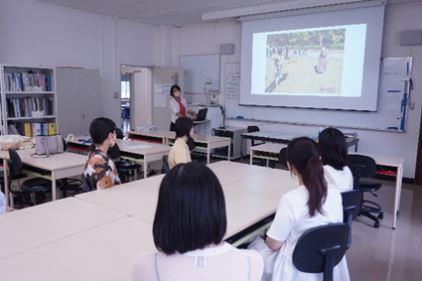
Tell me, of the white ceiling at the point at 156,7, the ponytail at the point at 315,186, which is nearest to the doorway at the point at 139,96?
the white ceiling at the point at 156,7

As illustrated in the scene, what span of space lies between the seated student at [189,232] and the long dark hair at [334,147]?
5.64 ft

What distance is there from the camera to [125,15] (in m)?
7.05

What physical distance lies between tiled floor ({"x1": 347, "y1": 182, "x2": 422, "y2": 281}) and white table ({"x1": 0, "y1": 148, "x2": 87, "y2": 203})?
2731mm

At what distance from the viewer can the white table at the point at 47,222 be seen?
1571 millimetres

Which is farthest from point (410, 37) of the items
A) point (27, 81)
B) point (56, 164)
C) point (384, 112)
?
point (27, 81)

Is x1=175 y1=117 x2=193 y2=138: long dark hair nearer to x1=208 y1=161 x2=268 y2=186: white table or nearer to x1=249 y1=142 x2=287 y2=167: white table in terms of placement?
x1=208 y1=161 x2=268 y2=186: white table

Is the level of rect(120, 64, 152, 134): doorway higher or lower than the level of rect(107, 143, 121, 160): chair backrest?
higher

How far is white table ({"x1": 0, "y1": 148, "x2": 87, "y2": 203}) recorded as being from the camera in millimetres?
3305

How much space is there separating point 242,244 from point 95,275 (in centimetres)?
101

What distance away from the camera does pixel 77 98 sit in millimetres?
6246

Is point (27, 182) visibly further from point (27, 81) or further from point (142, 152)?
point (27, 81)

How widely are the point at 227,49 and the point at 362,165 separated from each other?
4457 mm

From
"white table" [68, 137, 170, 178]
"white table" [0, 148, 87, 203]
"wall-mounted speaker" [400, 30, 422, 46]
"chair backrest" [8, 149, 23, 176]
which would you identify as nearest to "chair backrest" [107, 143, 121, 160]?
"white table" [68, 137, 170, 178]

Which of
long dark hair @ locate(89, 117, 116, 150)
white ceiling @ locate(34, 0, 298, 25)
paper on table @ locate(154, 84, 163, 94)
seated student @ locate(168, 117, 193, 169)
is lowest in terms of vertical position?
seated student @ locate(168, 117, 193, 169)
